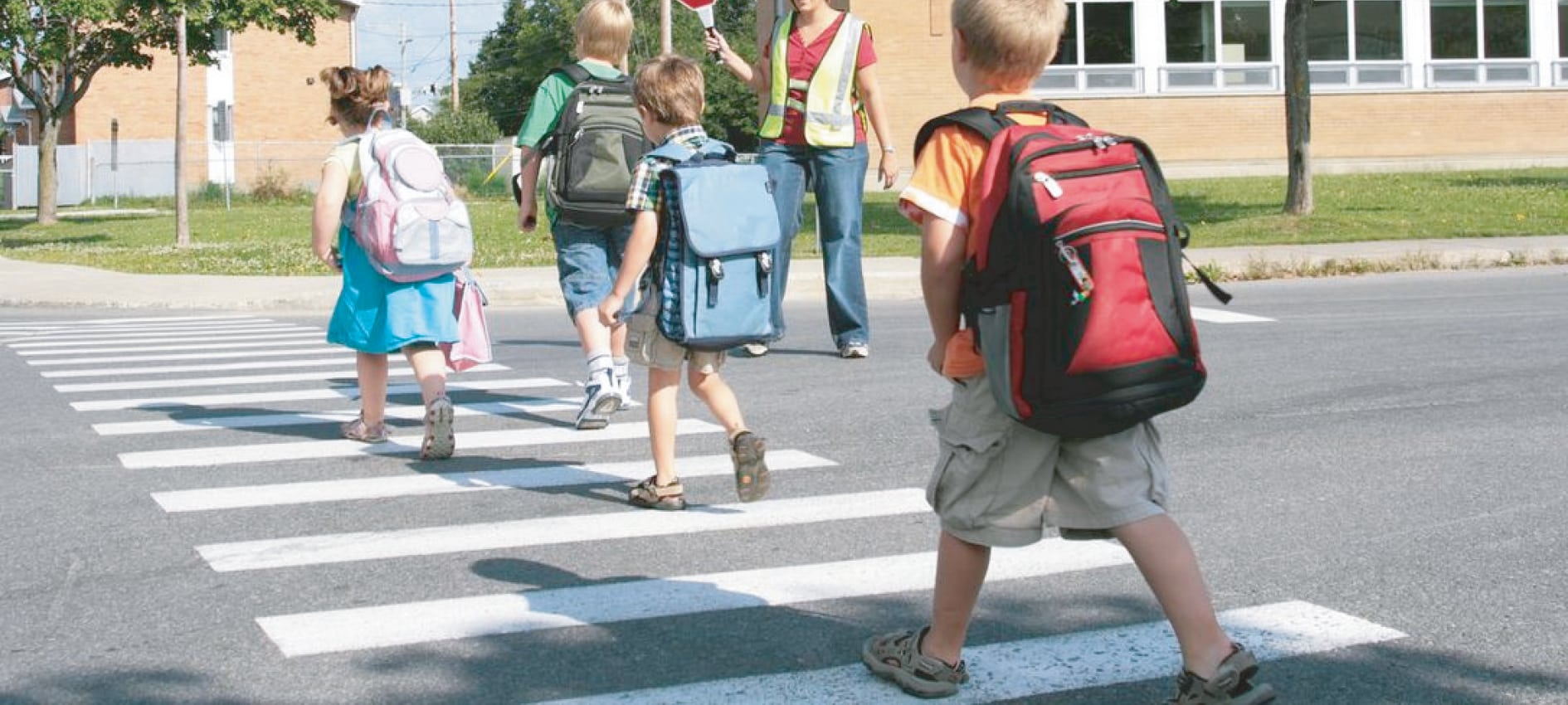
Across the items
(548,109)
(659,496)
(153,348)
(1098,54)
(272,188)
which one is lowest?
(659,496)

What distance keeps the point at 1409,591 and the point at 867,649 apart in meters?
1.67

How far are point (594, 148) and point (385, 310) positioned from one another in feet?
3.77

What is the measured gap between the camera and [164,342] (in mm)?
12547

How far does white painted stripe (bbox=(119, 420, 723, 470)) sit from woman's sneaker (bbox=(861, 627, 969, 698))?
3.76 m

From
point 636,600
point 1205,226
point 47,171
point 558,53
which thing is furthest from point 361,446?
point 558,53

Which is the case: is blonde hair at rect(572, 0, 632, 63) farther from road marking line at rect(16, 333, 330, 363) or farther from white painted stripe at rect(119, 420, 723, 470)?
road marking line at rect(16, 333, 330, 363)

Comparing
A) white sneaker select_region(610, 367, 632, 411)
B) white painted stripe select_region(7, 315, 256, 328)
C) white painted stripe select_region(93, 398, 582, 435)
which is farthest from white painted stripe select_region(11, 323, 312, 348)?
white sneaker select_region(610, 367, 632, 411)

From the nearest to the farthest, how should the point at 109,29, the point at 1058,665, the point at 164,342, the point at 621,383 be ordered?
the point at 1058,665 < the point at 621,383 < the point at 164,342 < the point at 109,29

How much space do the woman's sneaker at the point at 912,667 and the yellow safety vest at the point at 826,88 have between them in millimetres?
6078

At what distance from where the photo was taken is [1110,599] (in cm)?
488

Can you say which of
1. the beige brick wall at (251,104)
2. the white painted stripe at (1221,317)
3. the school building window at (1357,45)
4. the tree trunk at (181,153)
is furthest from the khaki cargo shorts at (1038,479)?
the beige brick wall at (251,104)

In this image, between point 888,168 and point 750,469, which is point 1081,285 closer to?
point 750,469

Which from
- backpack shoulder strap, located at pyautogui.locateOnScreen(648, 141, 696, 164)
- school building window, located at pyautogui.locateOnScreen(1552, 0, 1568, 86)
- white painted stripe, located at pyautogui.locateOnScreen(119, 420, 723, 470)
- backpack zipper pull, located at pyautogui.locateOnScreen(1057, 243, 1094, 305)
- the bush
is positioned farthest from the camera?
the bush

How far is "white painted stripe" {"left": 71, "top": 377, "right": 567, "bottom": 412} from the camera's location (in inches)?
360
